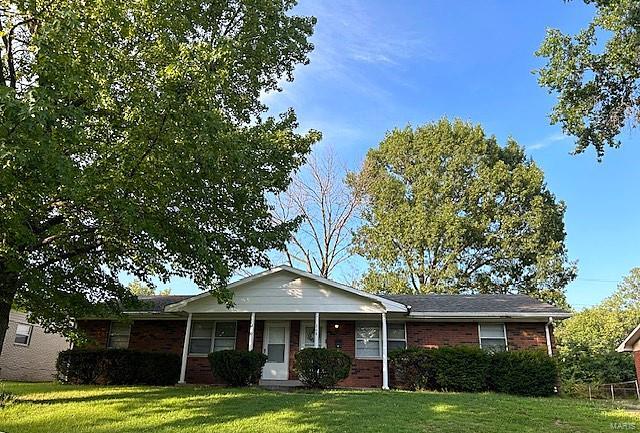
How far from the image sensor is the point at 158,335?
17.6 m

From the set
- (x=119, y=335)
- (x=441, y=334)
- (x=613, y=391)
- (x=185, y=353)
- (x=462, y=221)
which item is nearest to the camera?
(x=185, y=353)

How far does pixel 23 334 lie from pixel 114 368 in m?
9.67

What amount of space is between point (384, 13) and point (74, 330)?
39.3 feet

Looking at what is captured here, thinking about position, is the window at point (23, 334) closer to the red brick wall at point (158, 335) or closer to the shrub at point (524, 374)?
the red brick wall at point (158, 335)

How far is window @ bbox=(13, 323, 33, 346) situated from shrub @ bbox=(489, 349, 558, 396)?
1983cm

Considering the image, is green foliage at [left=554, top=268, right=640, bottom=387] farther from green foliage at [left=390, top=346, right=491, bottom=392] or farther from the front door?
the front door

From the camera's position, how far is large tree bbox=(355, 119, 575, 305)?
2688 cm

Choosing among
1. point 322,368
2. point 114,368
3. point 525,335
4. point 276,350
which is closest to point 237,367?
point 322,368

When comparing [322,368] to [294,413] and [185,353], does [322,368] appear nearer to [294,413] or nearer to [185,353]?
[294,413]

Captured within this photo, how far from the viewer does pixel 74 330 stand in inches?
467

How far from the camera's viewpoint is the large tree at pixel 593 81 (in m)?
9.95

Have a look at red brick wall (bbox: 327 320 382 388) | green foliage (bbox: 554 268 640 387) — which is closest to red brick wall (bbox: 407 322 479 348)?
red brick wall (bbox: 327 320 382 388)

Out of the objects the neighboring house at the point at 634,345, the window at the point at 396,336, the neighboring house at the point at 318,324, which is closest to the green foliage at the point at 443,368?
the neighboring house at the point at 318,324

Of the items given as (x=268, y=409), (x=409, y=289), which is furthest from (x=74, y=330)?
(x=409, y=289)
